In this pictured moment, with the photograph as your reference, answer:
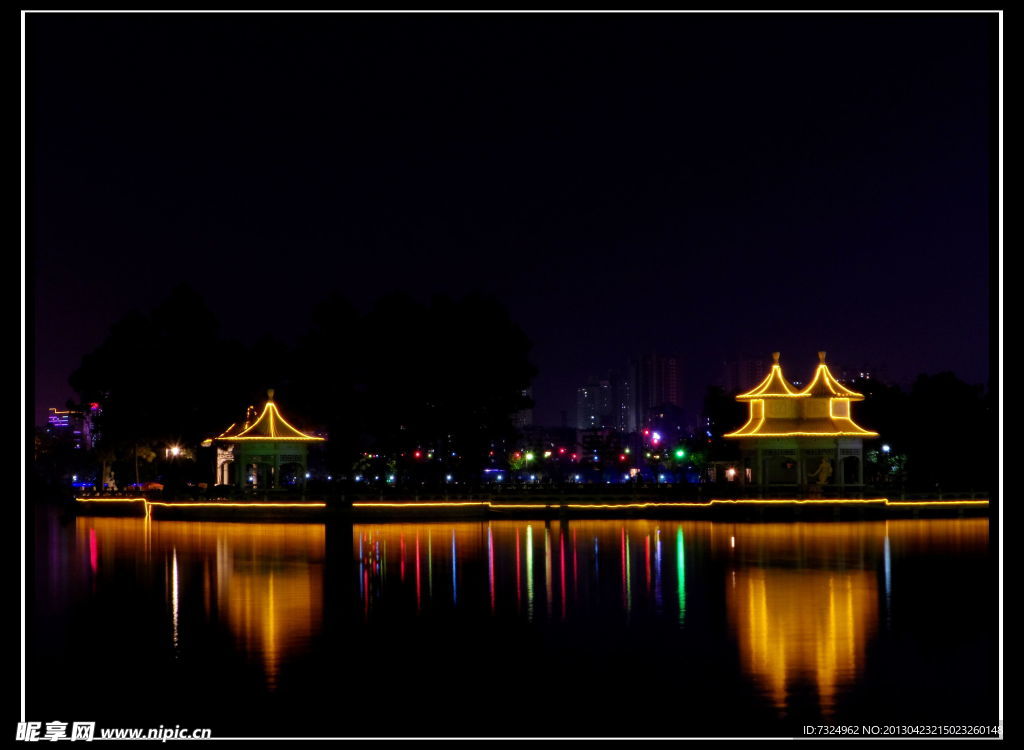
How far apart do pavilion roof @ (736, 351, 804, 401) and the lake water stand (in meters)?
17.3

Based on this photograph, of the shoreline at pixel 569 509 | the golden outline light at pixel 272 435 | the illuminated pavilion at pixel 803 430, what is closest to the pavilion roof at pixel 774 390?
the illuminated pavilion at pixel 803 430

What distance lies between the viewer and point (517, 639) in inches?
884

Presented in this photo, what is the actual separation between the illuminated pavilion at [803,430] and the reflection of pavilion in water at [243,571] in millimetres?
20425

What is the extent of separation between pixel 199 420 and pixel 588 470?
262 ft

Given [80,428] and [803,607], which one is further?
[80,428]

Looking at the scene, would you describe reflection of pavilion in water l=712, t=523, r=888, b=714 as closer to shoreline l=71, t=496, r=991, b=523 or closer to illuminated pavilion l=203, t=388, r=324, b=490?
shoreline l=71, t=496, r=991, b=523

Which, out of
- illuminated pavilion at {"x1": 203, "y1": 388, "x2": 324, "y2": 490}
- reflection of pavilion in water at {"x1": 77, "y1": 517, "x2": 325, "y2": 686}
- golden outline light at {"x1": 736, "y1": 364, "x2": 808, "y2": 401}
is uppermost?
golden outline light at {"x1": 736, "y1": 364, "x2": 808, "y2": 401}

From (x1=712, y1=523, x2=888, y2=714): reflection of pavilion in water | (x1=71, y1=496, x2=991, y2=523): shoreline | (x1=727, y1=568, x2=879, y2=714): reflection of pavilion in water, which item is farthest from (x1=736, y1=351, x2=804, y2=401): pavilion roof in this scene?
(x1=727, y1=568, x2=879, y2=714): reflection of pavilion in water

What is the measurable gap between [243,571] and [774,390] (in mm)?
31613

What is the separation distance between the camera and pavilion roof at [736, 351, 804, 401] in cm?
5725

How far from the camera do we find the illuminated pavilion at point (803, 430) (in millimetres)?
56031

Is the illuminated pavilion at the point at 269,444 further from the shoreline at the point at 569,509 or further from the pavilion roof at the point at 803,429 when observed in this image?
the pavilion roof at the point at 803,429

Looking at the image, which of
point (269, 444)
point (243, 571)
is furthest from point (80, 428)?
point (243, 571)

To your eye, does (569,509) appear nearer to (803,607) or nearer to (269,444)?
(269,444)
